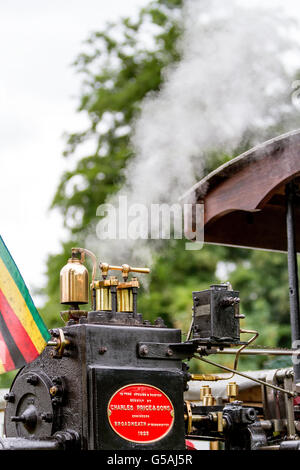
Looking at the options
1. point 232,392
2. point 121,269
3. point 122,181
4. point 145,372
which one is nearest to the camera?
point 145,372

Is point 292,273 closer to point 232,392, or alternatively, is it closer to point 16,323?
point 232,392

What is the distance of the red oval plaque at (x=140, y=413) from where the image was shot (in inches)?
111

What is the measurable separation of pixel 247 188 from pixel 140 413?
129cm

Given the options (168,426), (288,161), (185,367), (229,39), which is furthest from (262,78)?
(168,426)

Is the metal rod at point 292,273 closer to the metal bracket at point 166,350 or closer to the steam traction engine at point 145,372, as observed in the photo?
the steam traction engine at point 145,372

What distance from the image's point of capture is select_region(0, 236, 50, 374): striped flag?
2.75 meters

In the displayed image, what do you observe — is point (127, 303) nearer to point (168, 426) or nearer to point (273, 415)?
point (168, 426)

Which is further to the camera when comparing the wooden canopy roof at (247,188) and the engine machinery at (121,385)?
the wooden canopy roof at (247,188)

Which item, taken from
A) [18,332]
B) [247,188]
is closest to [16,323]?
[18,332]

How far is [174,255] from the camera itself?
30.5ft

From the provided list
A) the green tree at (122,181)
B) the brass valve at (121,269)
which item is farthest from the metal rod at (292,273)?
the green tree at (122,181)

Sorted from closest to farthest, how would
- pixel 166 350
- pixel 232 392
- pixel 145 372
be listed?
pixel 145 372 < pixel 166 350 < pixel 232 392

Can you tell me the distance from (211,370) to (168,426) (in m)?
5.35

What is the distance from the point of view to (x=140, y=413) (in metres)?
2.87
